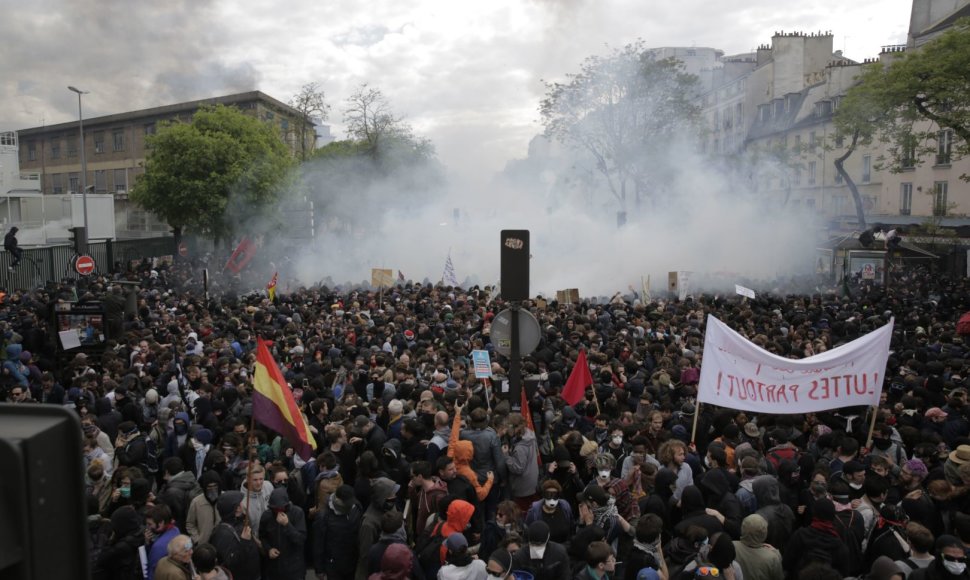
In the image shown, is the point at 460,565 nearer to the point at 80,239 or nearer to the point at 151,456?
the point at 151,456

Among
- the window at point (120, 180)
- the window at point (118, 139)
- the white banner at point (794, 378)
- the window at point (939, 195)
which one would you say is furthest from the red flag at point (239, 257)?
the window at point (118, 139)

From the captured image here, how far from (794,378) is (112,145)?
5980 centimetres

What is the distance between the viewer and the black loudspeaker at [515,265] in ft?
27.8

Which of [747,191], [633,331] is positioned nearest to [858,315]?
[633,331]

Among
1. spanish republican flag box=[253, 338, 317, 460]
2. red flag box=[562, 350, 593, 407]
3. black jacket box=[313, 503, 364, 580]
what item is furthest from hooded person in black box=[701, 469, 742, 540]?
spanish republican flag box=[253, 338, 317, 460]

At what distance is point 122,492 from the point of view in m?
5.89

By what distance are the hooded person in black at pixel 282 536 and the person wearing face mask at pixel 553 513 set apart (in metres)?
1.68

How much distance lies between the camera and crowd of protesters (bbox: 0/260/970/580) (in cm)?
485

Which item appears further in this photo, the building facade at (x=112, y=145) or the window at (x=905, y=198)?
the building facade at (x=112, y=145)

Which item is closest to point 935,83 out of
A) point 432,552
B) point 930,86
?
point 930,86

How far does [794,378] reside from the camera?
7.12 meters

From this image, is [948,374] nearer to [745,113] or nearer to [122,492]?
[122,492]

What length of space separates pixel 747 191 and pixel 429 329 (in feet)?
80.1

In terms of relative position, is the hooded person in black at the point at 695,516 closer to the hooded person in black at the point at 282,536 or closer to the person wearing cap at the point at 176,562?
the hooded person in black at the point at 282,536
